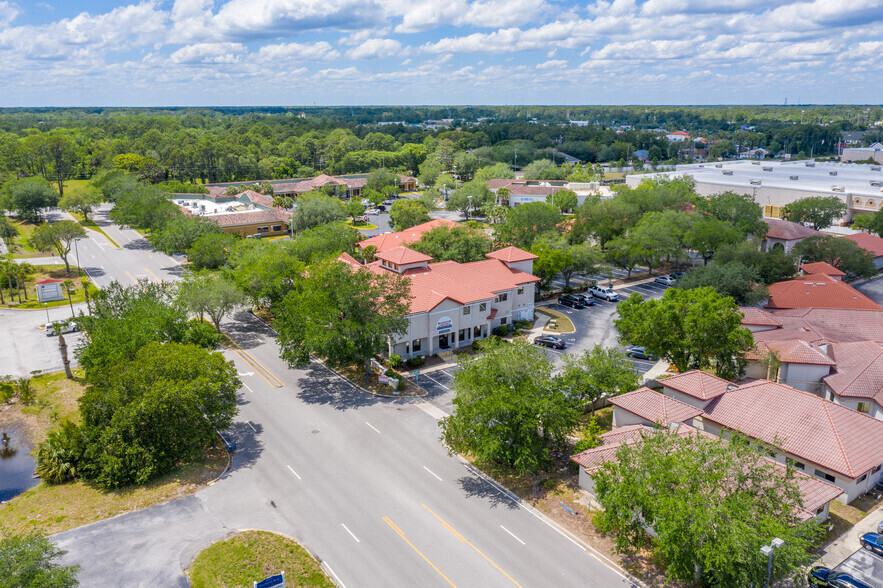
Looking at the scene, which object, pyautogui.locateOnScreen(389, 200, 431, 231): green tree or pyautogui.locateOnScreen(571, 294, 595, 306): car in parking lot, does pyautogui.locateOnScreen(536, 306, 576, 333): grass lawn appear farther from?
pyautogui.locateOnScreen(389, 200, 431, 231): green tree

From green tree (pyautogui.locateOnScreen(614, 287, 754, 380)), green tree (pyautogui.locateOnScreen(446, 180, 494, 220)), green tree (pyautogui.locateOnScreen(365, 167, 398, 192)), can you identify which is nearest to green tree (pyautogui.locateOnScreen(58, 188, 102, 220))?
green tree (pyautogui.locateOnScreen(365, 167, 398, 192))

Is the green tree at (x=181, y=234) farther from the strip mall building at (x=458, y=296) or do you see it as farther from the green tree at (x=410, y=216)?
the green tree at (x=410, y=216)

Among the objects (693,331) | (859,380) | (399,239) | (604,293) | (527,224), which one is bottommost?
(604,293)

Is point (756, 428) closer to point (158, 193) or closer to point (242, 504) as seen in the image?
point (242, 504)

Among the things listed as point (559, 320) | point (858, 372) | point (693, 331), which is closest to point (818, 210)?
point (559, 320)

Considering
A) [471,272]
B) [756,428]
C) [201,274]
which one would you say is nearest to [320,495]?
[756,428]

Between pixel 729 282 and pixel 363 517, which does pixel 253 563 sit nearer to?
pixel 363 517

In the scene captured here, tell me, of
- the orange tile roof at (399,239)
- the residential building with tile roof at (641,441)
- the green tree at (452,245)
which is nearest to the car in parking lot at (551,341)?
the green tree at (452,245)
